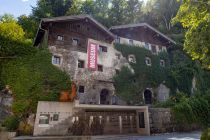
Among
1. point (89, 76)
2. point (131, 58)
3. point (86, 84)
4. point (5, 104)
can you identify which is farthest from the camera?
point (131, 58)

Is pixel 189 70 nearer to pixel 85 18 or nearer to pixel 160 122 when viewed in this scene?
pixel 160 122

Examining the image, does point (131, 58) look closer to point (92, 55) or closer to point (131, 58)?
point (131, 58)

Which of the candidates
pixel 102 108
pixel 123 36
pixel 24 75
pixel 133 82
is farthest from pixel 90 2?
pixel 102 108

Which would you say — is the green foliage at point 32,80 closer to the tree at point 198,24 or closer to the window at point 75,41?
the window at point 75,41

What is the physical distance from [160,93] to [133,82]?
4201 millimetres

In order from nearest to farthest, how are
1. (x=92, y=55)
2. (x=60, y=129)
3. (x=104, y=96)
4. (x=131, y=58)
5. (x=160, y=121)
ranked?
(x=60, y=129), (x=160, y=121), (x=92, y=55), (x=104, y=96), (x=131, y=58)

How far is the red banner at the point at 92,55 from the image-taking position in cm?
2056

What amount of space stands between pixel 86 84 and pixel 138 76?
718cm

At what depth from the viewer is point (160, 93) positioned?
24.0 metres

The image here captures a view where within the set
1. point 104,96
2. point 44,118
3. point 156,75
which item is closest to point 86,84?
point 104,96

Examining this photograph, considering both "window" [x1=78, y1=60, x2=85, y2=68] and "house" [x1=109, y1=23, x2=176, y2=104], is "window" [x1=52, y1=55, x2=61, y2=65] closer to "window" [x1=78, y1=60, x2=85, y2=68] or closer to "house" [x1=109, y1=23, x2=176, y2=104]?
"window" [x1=78, y1=60, x2=85, y2=68]

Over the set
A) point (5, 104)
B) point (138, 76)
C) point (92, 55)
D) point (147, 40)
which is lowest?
point (5, 104)

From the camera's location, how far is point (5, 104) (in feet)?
52.1

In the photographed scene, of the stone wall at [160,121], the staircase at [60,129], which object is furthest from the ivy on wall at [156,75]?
the staircase at [60,129]
